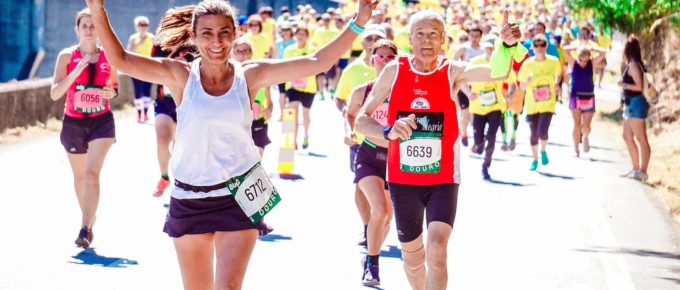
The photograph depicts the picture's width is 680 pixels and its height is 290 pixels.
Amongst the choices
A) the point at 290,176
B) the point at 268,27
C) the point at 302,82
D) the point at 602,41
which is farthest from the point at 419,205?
the point at 602,41

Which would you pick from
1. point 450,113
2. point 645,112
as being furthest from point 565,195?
point 450,113

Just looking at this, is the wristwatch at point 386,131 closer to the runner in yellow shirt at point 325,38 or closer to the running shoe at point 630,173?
the running shoe at point 630,173

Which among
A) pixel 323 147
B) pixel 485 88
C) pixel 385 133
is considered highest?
→ pixel 385 133

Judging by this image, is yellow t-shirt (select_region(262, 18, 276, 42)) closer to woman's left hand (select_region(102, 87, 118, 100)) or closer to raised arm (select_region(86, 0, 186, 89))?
woman's left hand (select_region(102, 87, 118, 100))

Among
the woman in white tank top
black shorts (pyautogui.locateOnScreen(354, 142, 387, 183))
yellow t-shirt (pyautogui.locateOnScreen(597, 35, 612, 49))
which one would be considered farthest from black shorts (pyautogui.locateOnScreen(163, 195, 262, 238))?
yellow t-shirt (pyautogui.locateOnScreen(597, 35, 612, 49))

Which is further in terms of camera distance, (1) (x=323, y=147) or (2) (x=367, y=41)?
(1) (x=323, y=147)

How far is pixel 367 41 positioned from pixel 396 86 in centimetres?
392

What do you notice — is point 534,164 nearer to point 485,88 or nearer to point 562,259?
point 485,88

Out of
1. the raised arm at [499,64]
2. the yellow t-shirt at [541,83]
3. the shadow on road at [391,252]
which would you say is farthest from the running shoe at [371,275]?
the yellow t-shirt at [541,83]

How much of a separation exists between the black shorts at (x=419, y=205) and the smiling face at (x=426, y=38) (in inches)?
26.6

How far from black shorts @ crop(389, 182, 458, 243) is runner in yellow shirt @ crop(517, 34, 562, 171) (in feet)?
32.6

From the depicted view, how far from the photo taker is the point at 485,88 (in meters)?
17.0

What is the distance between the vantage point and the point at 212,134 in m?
6.01

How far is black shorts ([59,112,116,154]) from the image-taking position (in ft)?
33.8
